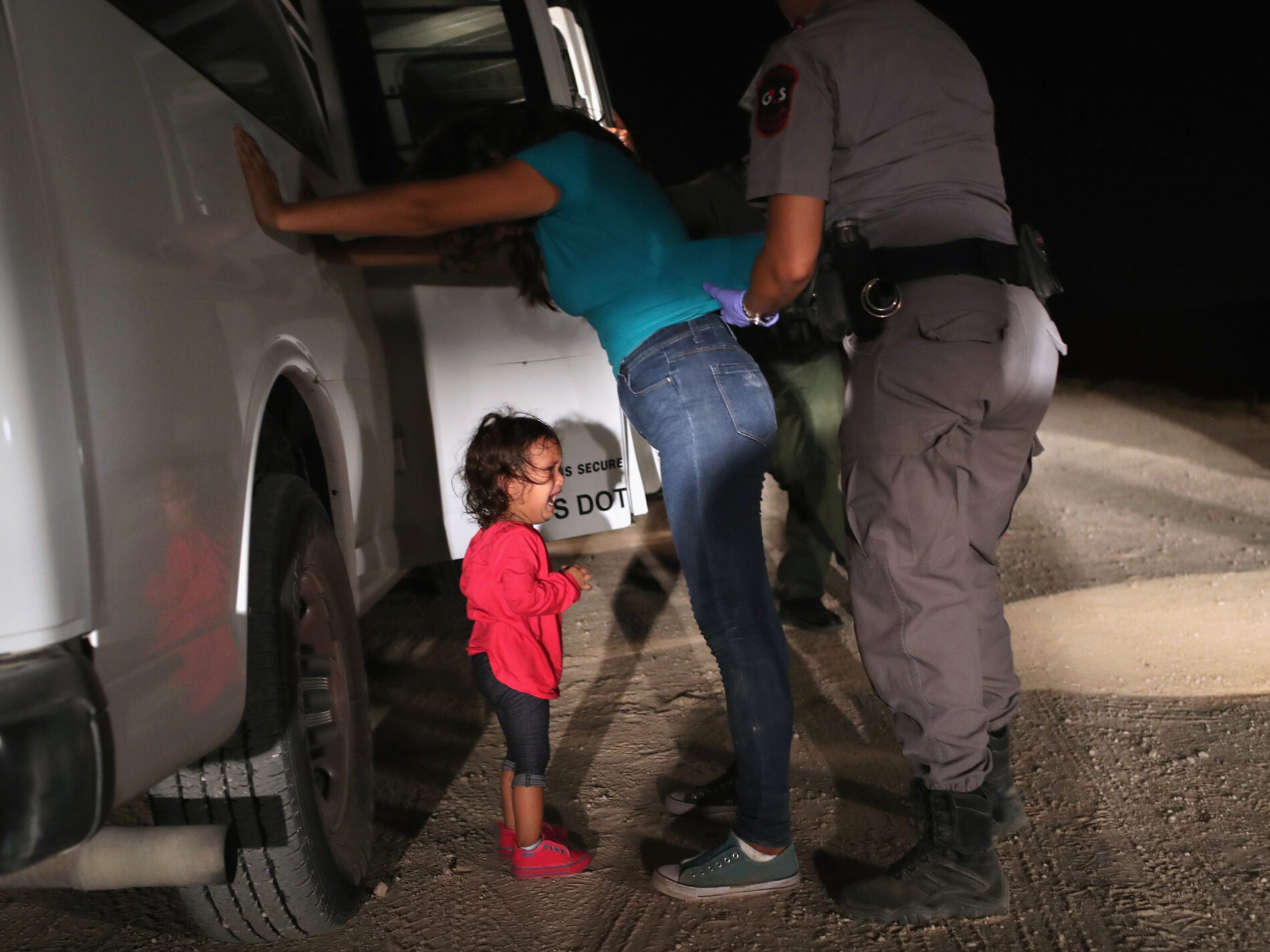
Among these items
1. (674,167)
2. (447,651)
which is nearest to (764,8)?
(674,167)

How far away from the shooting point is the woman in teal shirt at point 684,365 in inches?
80.7

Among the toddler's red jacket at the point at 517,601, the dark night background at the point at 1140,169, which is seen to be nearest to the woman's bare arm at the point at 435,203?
the toddler's red jacket at the point at 517,601

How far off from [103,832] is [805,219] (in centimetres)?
156

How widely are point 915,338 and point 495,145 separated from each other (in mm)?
998

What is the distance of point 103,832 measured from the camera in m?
1.41

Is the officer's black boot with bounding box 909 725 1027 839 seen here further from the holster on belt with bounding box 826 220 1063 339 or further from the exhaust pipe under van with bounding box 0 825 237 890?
the exhaust pipe under van with bounding box 0 825 237 890

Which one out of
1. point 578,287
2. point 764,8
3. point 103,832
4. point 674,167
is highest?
point 764,8

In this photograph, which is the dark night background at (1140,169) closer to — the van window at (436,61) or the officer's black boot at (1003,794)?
the van window at (436,61)

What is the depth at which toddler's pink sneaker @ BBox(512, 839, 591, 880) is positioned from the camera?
2266 millimetres

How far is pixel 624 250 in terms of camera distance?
2.09 m

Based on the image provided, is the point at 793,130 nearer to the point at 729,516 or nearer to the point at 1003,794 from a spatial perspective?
the point at 729,516

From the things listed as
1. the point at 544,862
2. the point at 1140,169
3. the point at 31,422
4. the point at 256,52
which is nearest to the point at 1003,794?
the point at 544,862

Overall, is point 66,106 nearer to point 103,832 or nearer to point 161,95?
point 161,95

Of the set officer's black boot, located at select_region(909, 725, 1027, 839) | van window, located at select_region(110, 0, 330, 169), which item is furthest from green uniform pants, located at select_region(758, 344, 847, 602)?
van window, located at select_region(110, 0, 330, 169)
